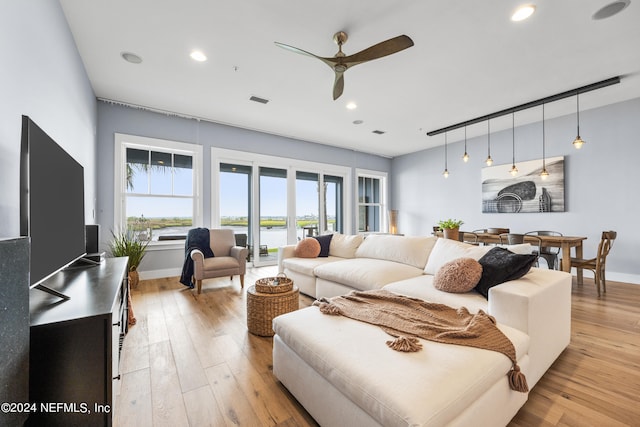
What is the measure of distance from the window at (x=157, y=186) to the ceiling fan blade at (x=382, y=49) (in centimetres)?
350

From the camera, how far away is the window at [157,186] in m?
4.36

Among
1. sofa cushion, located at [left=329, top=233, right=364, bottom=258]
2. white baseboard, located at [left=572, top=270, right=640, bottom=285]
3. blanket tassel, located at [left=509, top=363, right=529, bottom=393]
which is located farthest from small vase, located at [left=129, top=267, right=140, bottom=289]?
white baseboard, located at [left=572, top=270, right=640, bottom=285]

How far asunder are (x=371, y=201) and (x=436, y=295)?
18.5ft

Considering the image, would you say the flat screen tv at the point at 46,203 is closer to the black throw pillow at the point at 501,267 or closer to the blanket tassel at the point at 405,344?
the blanket tassel at the point at 405,344

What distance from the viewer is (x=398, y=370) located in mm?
1189

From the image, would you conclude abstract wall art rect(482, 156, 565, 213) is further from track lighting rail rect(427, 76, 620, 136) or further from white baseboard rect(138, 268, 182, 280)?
white baseboard rect(138, 268, 182, 280)

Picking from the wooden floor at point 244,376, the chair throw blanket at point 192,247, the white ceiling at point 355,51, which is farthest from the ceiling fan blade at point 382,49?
the chair throw blanket at point 192,247

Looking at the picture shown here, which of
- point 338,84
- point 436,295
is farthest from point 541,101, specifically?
point 436,295

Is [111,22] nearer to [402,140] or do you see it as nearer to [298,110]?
[298,110]

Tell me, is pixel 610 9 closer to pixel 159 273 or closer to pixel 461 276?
pixel 461 276

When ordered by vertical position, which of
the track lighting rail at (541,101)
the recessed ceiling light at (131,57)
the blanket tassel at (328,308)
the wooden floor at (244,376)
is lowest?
the wooden floor at (244,376)

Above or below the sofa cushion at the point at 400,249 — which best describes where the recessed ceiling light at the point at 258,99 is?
above

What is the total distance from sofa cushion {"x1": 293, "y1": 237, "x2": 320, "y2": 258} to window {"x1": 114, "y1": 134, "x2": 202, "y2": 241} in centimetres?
208

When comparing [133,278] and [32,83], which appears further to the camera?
[133,278]
